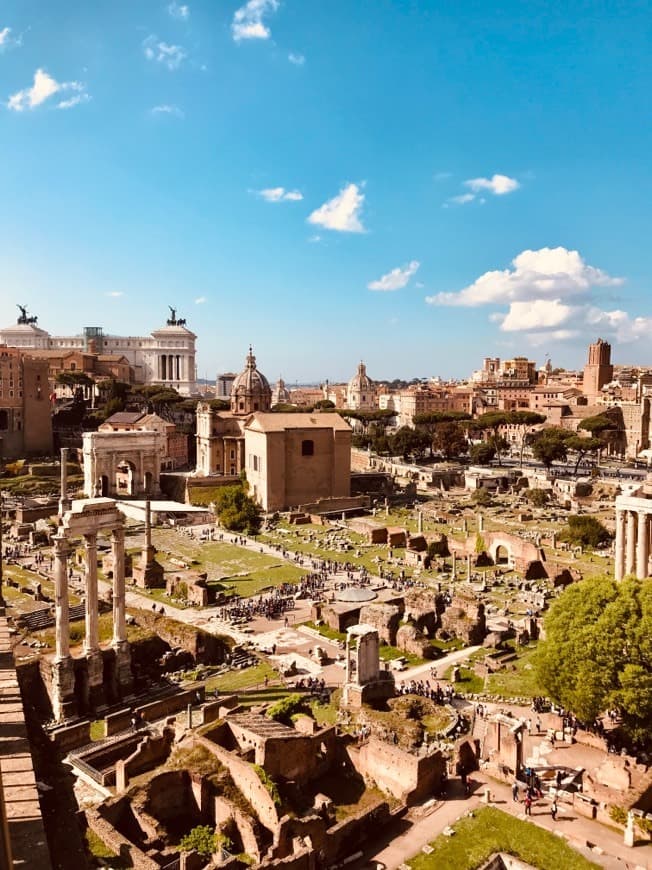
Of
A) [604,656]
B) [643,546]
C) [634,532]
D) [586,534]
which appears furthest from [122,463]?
[604,656]

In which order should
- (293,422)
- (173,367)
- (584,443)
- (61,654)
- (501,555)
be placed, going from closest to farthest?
(61,654), (501,555), (293,422), (584,443), (173,367)

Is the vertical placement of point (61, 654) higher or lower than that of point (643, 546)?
lower

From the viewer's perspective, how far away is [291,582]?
3506 centimetres

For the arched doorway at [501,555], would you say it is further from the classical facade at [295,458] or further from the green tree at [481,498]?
the classical facade at [295,458]

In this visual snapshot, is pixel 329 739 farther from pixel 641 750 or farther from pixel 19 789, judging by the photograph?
pixel 19 789

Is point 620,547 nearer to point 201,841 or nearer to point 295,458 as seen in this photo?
point 201,841

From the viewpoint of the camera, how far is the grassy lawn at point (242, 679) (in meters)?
22.3

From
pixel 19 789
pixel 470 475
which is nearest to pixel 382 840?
pixel 19 789

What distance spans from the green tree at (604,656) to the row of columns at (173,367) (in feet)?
331

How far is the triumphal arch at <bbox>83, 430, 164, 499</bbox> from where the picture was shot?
5856 cm

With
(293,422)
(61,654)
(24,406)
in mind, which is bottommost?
(61,654)

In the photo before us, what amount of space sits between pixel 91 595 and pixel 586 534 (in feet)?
99.8

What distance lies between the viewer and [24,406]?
69.8 meters

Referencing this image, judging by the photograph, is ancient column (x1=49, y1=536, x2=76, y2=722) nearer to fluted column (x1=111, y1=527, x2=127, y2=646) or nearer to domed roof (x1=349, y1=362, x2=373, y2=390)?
fluted column (x1=111, y1=527, x2=127, y2=646)
